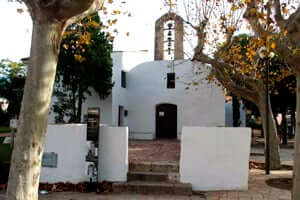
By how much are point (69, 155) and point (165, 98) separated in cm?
1070

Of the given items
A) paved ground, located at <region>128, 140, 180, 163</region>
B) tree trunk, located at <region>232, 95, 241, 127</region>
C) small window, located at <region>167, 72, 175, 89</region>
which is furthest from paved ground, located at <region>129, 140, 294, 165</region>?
tree trunk, located at <region>232, 95, 241, 127</region>

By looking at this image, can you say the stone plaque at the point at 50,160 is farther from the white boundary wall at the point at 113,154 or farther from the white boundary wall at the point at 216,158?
the white boundary wall at the point at 216,158

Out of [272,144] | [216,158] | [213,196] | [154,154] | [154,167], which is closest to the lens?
[213,196]

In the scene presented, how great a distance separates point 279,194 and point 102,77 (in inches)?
426

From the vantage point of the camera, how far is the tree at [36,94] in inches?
138

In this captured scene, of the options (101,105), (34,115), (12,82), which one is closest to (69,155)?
(34,115)

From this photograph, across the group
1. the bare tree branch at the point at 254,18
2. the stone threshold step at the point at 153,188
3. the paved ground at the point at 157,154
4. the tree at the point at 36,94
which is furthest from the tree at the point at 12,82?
the bare tree branch at the point at 254,18

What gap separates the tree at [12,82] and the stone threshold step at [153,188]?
16.8 metres

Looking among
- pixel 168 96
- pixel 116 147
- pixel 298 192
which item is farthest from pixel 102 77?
pixel 298 192

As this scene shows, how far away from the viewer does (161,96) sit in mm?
17141

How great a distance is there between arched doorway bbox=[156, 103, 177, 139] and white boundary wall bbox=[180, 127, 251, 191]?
35.0 feet

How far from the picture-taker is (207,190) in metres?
6.62

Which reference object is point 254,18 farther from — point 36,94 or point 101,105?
point 101,105

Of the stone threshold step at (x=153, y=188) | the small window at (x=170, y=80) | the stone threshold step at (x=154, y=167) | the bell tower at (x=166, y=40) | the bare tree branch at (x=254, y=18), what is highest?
the bell tower at (x=166, y=40)
